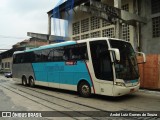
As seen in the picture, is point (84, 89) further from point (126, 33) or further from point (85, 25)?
point (85, 25)

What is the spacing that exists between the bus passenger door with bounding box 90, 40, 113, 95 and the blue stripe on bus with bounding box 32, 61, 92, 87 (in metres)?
0.71

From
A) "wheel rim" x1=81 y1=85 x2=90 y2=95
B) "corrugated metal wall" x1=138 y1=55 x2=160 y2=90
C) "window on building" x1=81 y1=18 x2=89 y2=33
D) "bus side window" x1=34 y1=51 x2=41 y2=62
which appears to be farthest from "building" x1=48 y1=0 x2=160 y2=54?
"wheel rim" x1=81 y1=85 x2=90 y2=95

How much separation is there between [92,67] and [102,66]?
0.68m

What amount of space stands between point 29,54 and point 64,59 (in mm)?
5627

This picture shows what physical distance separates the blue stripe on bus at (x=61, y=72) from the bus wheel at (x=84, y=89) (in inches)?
12.6

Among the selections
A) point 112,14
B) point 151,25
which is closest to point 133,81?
point 112,14

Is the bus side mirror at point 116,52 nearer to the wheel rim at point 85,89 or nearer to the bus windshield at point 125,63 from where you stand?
the bus windshield at point 125,63

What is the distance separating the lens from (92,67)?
11.5 metres

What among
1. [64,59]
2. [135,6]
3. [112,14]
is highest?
[135,6]

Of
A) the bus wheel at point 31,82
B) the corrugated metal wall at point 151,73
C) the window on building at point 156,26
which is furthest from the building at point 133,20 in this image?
the bus wheel at point 31,82

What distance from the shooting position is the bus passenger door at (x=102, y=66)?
34.8 feet

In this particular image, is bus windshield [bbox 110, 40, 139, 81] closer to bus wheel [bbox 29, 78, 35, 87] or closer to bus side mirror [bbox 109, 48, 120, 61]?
bus side mirror [bbox 109, 48, 120, 61]

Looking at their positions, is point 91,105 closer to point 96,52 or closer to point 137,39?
point 96,52

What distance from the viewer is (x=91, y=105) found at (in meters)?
9.88
